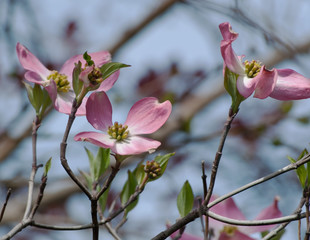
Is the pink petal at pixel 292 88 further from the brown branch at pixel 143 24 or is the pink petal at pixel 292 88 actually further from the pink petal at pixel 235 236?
the brown branch at pixel 143 24

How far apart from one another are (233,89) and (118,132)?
0.14 meters

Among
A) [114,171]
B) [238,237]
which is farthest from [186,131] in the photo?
[114,171]

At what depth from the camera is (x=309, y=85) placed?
0.53 metres

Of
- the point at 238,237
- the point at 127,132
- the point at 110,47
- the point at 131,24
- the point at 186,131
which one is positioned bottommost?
the point at 238,237

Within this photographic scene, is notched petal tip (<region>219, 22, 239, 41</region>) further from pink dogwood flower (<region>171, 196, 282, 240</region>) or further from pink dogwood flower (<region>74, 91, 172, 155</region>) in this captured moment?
pink dogwood flower (<region>171, 196, 282, 240</region>)

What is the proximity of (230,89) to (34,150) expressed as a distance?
0.26m

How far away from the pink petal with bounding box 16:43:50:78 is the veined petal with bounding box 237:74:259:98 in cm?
29

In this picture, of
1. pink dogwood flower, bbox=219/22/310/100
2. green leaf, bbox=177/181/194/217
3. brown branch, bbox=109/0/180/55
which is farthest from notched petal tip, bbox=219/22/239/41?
brown branch, bbox=109/0/180/55

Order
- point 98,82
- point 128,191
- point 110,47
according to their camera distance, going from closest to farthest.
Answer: point 98,82
point 128,191
point 110,47

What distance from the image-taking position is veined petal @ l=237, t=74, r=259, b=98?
1.66 ft

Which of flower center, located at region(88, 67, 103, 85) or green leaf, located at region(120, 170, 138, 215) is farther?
green leaf, located at region(120, 170, 138, 215)

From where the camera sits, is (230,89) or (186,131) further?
(186,131)

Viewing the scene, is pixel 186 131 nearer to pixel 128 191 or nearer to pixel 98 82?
pixel 128 191

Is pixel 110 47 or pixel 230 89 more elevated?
pixel 110 47
